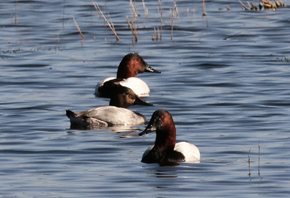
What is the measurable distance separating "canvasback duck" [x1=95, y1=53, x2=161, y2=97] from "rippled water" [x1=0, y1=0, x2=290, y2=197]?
10.1 inches

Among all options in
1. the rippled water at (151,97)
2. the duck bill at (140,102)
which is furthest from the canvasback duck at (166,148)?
the duck bill at (140,102)

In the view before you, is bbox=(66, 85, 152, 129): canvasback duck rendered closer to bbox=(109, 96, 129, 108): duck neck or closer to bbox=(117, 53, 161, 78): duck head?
bbox=(109, 96, 129, 108): duck neck

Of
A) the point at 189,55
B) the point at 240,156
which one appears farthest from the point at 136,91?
the point at 240,156

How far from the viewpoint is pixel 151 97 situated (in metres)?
24.3

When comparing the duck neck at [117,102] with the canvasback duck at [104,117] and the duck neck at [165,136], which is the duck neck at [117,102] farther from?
the duck neck at [165,136]

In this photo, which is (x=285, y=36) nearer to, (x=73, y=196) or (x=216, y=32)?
(x=216, y=32)

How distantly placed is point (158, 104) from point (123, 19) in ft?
33.8

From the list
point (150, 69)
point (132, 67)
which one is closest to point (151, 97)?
point (132, 67)

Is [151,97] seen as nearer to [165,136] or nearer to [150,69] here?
[150,69]

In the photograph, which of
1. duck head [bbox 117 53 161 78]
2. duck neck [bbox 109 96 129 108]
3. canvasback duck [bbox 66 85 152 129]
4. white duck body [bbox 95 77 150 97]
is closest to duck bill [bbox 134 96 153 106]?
duck neck [bbox 109 96 129 108]

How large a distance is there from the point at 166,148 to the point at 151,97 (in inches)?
260

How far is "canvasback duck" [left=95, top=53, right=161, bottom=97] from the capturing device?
24.4 metres

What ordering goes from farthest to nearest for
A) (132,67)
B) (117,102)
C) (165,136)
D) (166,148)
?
(132,67), (117,102), (165,136), (166,148)

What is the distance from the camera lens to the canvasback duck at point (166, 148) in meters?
17.5
